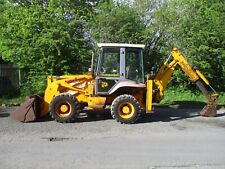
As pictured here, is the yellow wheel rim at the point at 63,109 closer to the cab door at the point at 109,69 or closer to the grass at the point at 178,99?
the cab door at the point at 109,69

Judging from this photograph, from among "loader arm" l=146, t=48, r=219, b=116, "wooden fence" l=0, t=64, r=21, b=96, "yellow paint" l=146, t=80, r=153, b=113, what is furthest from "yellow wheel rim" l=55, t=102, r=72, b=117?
"wooden fence" l=0, t=64, r=21, b=96

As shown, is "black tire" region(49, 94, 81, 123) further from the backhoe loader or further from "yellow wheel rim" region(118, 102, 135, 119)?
"yellow wheel rim" region(118, 102, 135, 119)

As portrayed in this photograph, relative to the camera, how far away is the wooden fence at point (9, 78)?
21.8m

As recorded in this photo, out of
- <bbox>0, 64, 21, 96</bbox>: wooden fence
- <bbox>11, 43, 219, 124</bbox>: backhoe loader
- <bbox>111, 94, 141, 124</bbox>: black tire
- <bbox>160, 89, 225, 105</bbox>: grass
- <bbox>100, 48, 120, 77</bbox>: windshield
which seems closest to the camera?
<bbox>111, 94, 141, 124</bbox>: black tire

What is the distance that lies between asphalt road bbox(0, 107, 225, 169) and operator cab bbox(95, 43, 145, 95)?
1.28 meters

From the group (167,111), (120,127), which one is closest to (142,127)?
(120,127)

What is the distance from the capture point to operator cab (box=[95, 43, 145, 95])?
46.0ft

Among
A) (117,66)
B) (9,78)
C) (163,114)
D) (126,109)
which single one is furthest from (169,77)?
(9,78)

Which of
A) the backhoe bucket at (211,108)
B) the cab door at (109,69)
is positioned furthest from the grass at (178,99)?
the cab door at (109,69)

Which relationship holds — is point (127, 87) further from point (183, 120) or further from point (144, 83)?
point (183, 120)

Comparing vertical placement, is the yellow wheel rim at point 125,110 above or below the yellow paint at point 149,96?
below

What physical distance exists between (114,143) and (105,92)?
3.79 m

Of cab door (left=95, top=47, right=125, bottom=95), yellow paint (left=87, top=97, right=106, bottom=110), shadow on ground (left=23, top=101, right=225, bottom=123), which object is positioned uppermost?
cab door (left=95, top=47, right=125, bottom=95)

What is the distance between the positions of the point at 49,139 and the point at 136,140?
7.54 ft
